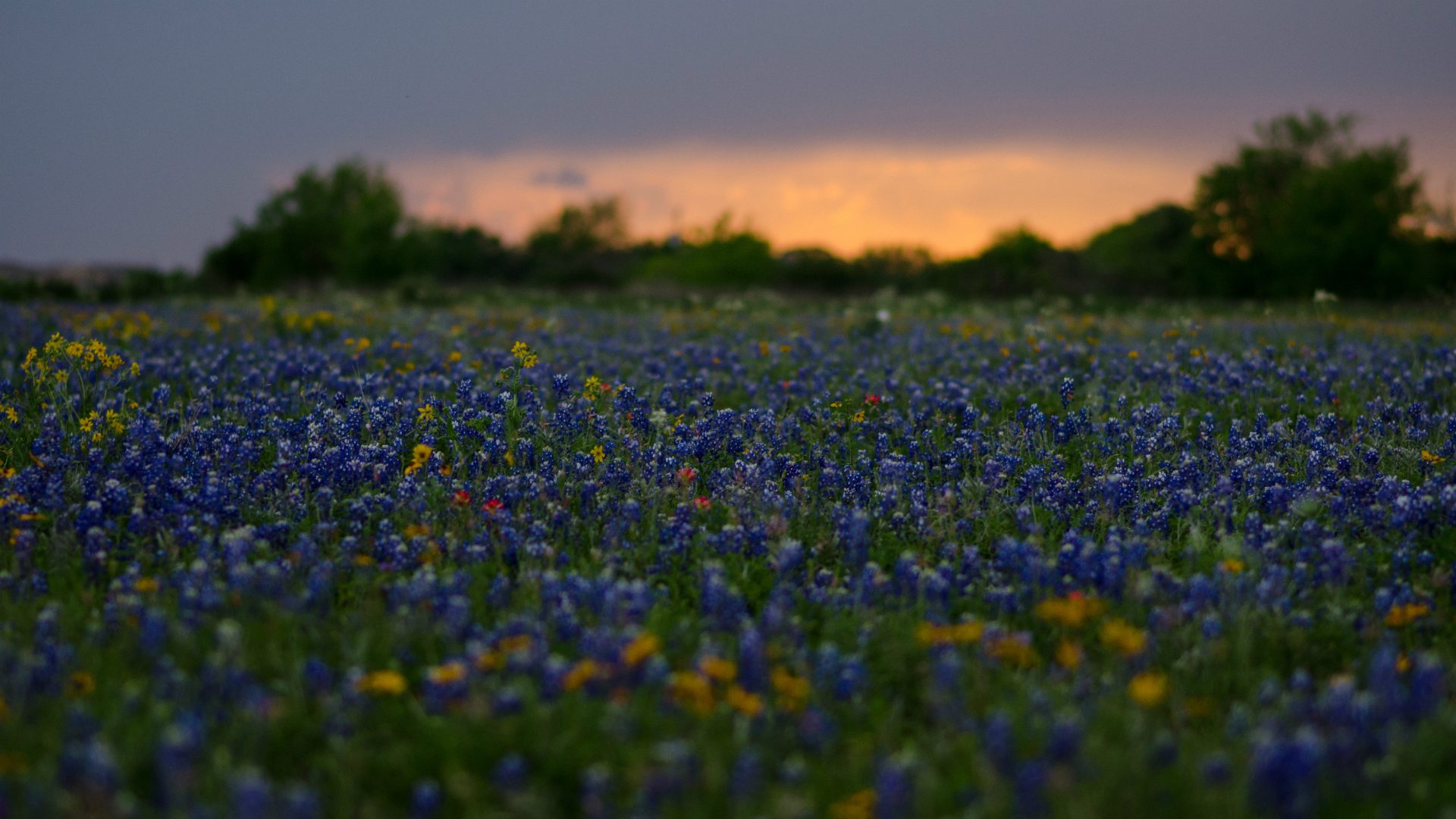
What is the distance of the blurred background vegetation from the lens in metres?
40.8

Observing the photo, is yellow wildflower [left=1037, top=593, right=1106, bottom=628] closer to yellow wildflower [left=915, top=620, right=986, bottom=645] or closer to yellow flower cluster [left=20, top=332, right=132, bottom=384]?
yellow wildflower [left=915, top=620, right=986, bottom=645]

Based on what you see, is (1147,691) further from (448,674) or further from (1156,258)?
(1156,258)

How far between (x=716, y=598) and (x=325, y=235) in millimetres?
69620

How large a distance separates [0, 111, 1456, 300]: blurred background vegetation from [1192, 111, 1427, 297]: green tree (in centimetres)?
8

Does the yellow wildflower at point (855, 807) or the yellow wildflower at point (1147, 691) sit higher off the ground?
the yellow wildflower at point (1147, 691)

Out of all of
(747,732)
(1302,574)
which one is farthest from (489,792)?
(1302,574)

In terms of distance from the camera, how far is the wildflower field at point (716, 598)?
301cm

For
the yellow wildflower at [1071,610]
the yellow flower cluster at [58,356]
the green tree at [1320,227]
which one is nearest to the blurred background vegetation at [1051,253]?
the green tree at [1320,227]

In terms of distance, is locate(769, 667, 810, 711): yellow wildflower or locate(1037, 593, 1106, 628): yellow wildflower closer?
locate(769, 667, 810, 711): yellow wildflower

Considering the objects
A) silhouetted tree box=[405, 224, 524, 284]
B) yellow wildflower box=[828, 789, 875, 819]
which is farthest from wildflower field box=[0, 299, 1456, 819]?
silhouetted tree box=[405, 224, 524, 284]

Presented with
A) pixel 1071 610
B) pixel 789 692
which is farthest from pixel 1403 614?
pixel 789 692

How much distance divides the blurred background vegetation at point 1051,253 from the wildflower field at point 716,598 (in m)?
20.3

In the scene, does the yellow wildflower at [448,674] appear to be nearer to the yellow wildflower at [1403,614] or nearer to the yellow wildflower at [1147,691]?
the yellow wildflower at [1147,691]

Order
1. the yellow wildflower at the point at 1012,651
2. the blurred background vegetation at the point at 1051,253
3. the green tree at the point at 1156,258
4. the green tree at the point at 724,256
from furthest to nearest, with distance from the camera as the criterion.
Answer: the green tree at the point at 724,256 < the green tree at the point at 1156,258 < the blurred background vegetation at the point at 1051,253 < the yellow wildflower at the point at 1012,651
